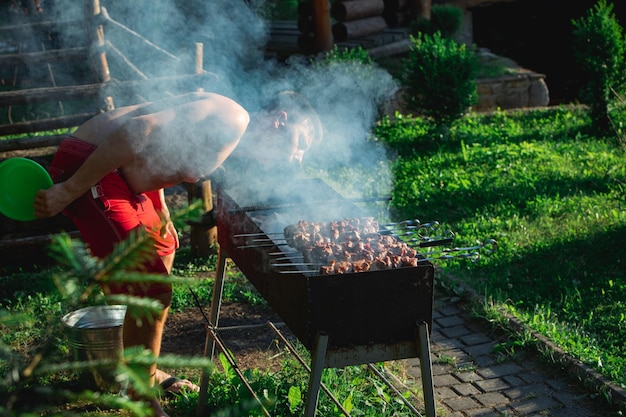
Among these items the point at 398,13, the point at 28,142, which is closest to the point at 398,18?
the point at 398,13

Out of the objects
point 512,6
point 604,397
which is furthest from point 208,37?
point 604,397

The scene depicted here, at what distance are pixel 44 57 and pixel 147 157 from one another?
4159 millimetres

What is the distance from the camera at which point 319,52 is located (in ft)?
42.9

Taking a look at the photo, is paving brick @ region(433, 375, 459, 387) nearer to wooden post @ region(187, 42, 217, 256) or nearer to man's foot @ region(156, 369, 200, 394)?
man's foot @ region(156, 369, 200, 394)

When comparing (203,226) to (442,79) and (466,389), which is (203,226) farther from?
(442,79)

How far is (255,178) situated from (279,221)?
0.76m

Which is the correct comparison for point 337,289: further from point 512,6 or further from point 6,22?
point 512,6

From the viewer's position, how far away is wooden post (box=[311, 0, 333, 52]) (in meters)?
12.9

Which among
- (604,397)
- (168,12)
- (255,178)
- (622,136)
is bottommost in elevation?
(604,397)

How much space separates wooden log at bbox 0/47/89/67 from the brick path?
480 cm

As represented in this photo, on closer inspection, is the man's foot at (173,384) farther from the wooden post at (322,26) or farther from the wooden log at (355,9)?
the wooden log at (355,9)

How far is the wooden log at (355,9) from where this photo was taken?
13.9m

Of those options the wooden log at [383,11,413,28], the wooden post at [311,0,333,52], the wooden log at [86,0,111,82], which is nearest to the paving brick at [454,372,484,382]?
the wooden log at [86,0,111,82]

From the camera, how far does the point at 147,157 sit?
13.3 ft
